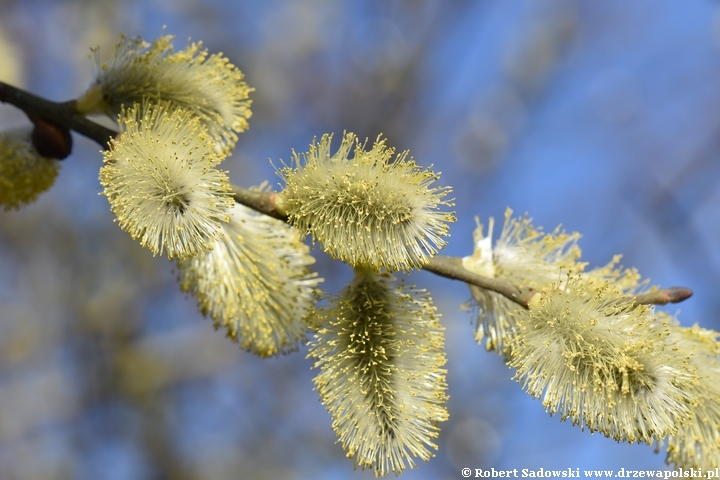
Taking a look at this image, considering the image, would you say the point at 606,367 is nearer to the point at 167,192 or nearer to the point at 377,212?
the point at 377,212

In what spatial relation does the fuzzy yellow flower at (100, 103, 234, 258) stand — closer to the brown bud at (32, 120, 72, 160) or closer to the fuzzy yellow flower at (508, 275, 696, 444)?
the brown bud at (32, 120, 72, 160)

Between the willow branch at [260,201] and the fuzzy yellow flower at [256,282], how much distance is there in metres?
0.22

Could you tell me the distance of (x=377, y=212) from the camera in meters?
1.17

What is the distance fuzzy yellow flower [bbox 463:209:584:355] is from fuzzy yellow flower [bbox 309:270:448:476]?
0.60 feet

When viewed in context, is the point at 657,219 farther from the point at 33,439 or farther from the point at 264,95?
the point at 33,439

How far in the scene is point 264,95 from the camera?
5773 mm

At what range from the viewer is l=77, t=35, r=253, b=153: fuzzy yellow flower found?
152 centimetres

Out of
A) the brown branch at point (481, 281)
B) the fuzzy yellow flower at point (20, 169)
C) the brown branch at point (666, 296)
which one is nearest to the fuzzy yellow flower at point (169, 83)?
the fuzzy yellow flower at point (20, 169)

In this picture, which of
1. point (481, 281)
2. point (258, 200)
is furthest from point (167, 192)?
point (481, 281)

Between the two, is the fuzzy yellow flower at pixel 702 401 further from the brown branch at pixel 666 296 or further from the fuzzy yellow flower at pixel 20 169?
the fuzzy yellow flower at pixel 20 169

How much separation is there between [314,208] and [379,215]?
0.12 m

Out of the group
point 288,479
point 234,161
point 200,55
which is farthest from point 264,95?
point 200,55

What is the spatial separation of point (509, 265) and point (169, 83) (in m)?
0.84

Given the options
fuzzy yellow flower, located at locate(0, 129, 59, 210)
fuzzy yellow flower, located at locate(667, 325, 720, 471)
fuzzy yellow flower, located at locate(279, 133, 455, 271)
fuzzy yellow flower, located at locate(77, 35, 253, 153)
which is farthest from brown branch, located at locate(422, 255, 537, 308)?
fuzzy yellow flower, located at locate(0, 129, 59, 210)
